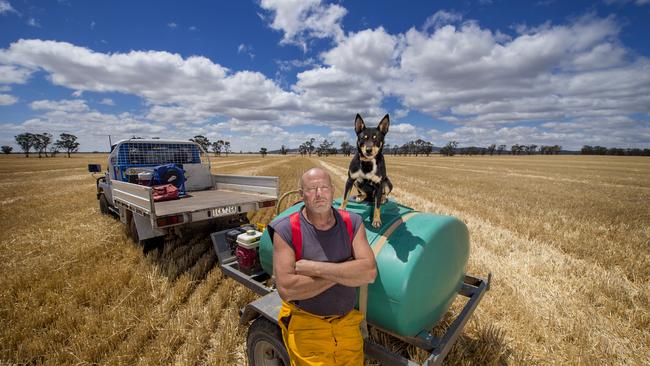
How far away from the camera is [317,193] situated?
199cm

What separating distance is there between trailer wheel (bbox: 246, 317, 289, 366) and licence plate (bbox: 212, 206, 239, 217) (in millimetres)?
2880

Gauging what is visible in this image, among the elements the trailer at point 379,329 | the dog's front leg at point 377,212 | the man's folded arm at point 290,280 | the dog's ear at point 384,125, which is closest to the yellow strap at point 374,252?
the trailer at point 379,329

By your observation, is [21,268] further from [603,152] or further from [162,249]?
[603,152]

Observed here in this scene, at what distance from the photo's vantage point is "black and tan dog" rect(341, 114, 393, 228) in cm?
259

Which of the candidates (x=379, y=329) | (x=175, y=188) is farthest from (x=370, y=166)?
(x=175, y=188)

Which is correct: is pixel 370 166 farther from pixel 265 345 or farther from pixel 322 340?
pixel 265 345

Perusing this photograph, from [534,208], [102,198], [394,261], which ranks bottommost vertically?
[534,208]

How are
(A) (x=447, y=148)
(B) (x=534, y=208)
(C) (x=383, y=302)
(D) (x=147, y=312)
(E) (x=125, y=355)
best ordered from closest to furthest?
1. (C) (x=383, y=302)
2. (E) (x=125, y=355)
3. (D) (x=147, y=312)
4. (B) (x=534, y=208)
5. (A) (x=447, y=148)

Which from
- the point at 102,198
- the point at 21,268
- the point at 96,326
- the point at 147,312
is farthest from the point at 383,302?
the point at 102,198

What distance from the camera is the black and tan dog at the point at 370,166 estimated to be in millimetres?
2586

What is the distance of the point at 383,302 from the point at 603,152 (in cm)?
15530

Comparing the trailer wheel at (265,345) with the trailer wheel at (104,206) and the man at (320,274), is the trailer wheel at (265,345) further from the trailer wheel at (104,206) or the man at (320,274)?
the trailer wheel at (104,206)

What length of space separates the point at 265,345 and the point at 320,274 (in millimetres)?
1324

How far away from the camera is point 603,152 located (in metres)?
109
